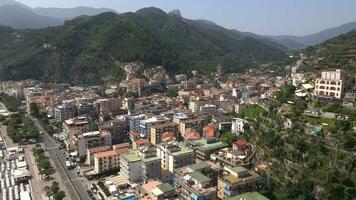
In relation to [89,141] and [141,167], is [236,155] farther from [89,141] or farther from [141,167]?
[89,141]

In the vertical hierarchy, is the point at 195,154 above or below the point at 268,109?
below

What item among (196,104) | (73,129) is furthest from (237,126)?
(73,129)

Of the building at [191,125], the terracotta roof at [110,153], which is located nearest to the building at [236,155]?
the building at [191,125]

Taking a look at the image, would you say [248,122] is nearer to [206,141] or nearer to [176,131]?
[206,141]

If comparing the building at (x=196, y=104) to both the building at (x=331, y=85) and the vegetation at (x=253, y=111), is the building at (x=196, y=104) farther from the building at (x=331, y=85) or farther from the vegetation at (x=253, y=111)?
the building at (x=331, y=85)

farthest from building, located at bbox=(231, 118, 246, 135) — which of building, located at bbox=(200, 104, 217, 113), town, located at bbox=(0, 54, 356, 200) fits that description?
building, located at bbox=(200, 104, 217, 113)

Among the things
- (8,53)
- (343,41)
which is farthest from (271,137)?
(8,53)
